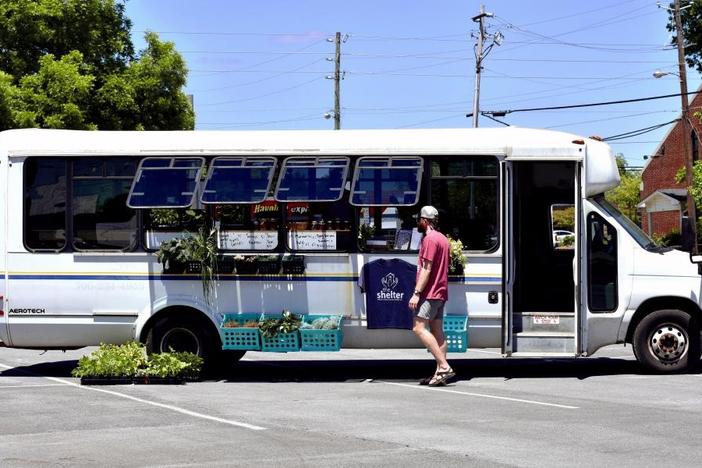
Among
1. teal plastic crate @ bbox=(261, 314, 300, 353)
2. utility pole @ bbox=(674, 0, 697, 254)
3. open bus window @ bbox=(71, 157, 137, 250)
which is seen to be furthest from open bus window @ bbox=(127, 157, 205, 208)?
utility pole @ bbox=(674, 0, 697, 254)

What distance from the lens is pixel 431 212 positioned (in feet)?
42.1

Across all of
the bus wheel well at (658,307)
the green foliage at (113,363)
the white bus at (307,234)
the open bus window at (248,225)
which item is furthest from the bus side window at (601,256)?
the green foliage at (113,363)

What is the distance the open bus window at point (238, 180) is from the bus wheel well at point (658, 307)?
4.65 meters

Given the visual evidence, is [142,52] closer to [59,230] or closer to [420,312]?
[59,230]

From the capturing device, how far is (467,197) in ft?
44.7

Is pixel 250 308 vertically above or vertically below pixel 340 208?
below

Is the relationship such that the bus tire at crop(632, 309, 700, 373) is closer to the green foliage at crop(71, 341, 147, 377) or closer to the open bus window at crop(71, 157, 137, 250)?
the green foliage at crop(71, 341, 147, 377)

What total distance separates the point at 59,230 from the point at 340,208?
346 centimetres

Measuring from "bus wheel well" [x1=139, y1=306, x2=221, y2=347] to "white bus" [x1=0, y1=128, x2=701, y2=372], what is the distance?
0.02m

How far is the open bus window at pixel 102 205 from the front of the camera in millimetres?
13797

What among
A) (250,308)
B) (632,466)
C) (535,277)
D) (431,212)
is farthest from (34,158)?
(632,466)

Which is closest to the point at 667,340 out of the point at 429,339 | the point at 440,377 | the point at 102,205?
the point at 440,377

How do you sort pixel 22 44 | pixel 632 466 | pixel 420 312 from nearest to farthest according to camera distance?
1. pixel 632 466
2. pixel 420 312
3. pixel 22 44

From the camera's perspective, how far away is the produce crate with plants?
13.5m
